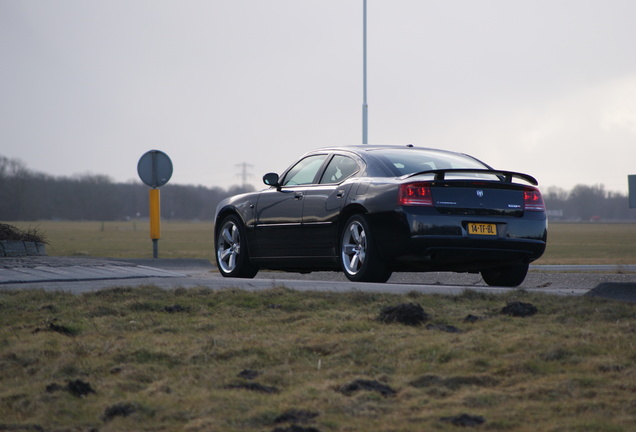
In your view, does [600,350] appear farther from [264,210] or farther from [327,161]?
[264,210]

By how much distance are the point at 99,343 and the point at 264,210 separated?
5779 mm

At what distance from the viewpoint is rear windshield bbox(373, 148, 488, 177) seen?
9.72 meters

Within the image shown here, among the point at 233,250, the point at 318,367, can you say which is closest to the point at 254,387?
the point at 318,367

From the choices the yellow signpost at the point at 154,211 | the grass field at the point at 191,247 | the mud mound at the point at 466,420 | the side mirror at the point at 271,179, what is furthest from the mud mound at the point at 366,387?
the yellow signpost at the point at 154,211

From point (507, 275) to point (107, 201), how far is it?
160625mm

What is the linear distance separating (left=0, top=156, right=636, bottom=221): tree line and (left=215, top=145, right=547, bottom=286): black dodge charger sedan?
123175mm

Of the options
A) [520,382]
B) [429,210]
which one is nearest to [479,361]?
[520,382]

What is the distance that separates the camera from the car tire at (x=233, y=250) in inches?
464

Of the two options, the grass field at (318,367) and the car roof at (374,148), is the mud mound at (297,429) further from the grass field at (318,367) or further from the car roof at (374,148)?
the car roof at (374,148)

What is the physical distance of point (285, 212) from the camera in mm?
10891

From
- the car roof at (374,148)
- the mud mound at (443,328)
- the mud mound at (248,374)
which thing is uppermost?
the car roof at (374,148)

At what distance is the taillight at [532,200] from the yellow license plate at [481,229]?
48 cm

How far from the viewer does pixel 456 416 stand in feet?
13.3

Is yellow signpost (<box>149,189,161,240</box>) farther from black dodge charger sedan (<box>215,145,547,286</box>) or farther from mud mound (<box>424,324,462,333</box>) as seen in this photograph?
mud mound (<box>424,324,462,333</box>)
